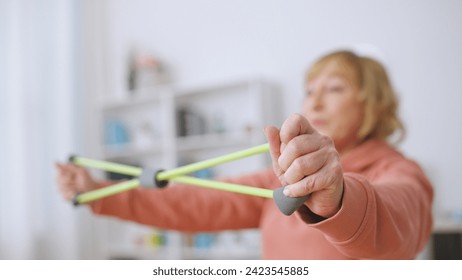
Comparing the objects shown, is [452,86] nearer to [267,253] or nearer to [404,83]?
[404,83]

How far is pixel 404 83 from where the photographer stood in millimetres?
1858

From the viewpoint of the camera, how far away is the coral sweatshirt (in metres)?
0.44

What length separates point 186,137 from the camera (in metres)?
2.16

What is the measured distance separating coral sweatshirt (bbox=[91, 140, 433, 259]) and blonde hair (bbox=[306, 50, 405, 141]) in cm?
7

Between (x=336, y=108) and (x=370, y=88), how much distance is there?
0.28 ft

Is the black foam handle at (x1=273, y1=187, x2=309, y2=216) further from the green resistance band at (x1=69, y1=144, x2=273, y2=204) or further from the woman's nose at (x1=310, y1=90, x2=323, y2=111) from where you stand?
the woman's nose at (x1=310, y1=90, x2=323, y2=111)

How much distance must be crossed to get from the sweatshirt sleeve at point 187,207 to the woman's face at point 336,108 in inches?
6.0

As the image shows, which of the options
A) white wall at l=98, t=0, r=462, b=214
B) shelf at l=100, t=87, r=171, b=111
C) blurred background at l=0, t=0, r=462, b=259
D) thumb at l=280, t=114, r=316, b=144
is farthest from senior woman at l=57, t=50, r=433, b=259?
shelf at l=100, t=87, r=171, b=111

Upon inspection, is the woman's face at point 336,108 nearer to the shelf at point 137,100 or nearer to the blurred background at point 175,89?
the blurred background at point 175,89

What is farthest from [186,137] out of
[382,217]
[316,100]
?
[382,217]

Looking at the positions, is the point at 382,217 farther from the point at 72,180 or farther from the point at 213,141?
the point at 213,141

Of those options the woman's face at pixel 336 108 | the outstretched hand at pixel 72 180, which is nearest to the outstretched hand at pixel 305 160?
the woman's face at pixel 336 108
